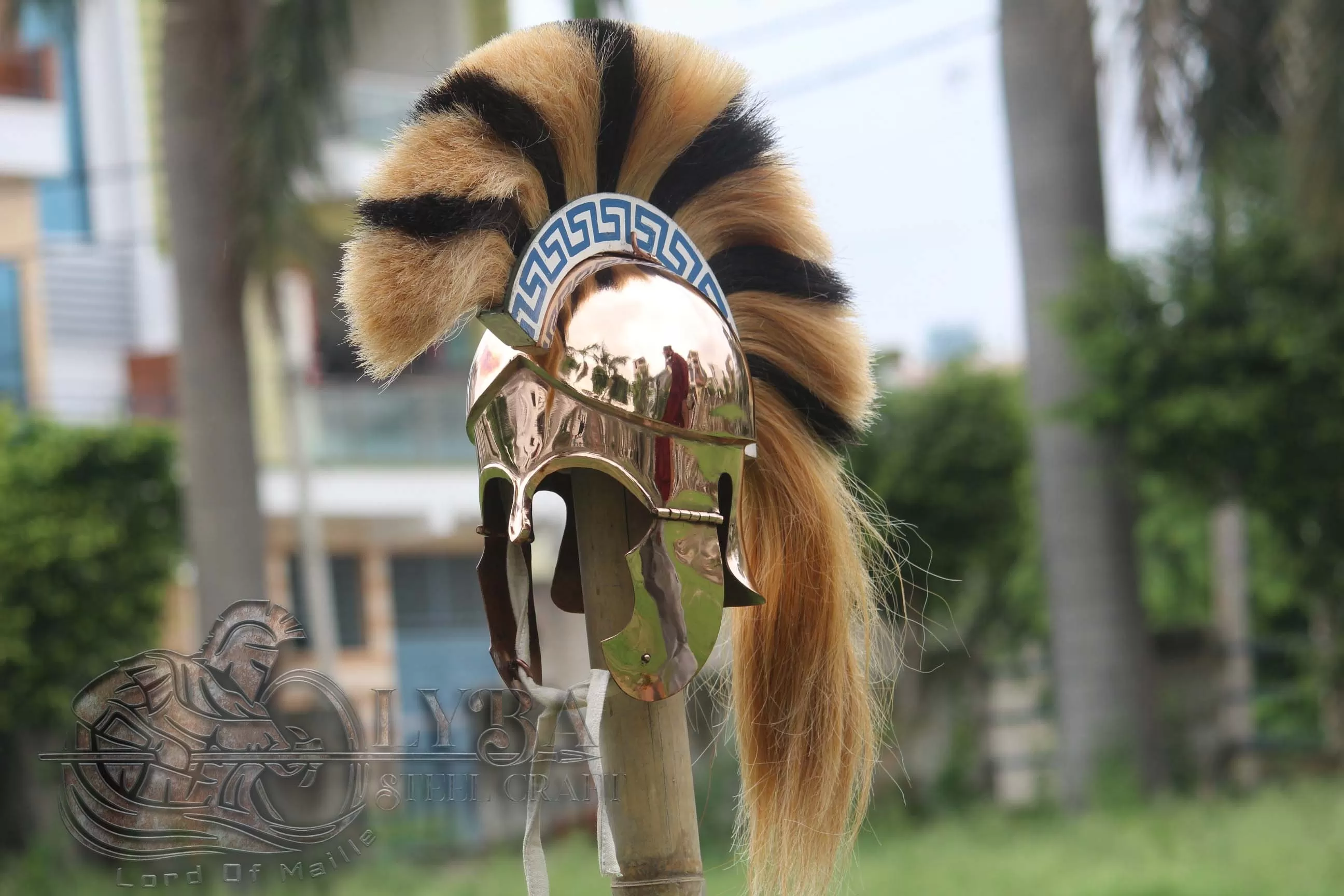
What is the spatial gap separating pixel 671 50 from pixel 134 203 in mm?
13373

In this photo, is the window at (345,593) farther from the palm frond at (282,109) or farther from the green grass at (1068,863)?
the palm frond at (282,109)

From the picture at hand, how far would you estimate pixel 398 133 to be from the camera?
124 centimetres

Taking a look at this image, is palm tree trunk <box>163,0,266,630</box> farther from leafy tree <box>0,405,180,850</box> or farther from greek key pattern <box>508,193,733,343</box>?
greek key pattern <box>508,193,733,343</box>

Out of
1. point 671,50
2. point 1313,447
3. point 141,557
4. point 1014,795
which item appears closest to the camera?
point 671,50

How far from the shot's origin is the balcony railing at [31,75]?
12.1 metres

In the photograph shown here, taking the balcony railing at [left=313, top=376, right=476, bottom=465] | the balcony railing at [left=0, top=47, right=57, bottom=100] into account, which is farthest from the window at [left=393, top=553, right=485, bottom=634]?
the balcony railing at [left=0, top=47, right=57, bottom=100]

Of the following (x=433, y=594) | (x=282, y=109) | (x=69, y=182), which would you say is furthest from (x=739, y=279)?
(x=433, y=594)

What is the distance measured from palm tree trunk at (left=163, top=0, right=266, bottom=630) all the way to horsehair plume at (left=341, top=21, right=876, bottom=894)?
4.94m

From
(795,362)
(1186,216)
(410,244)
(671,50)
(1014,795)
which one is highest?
(1186,216)

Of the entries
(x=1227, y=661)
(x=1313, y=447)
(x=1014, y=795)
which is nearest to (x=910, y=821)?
(x=1014, y=795)

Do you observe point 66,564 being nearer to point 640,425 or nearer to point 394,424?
point 394,424

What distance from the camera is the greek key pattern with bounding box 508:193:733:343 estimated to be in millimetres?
1190

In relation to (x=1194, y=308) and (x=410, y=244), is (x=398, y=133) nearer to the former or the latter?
(x=410, y=244)

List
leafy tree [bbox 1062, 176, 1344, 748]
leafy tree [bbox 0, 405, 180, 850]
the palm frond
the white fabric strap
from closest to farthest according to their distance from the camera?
the white fabric strap, the palm frond, leafy tree [bbox 1062, 176, 1344, 748], leafy tree [bbox 0, 405, 180, 850]
